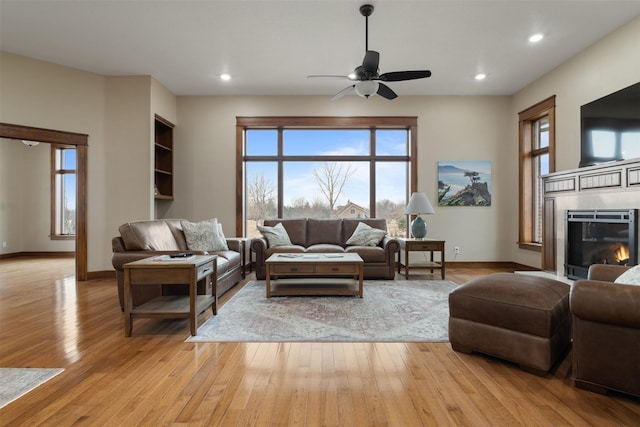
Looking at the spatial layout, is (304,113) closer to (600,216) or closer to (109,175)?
(109,175)

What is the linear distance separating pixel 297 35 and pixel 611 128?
3.79 m

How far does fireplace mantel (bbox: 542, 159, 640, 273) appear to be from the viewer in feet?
11.6

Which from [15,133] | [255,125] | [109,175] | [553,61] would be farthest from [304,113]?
[15,133]

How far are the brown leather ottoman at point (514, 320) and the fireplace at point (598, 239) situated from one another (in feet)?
5.89

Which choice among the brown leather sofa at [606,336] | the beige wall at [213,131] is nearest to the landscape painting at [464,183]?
the beige wall at [213,131]

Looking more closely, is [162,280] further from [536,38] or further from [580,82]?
[580,82]

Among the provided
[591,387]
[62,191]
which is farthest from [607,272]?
[62,191]

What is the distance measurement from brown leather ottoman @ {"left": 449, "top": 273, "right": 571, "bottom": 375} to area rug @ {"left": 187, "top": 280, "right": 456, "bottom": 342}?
1.34 feet

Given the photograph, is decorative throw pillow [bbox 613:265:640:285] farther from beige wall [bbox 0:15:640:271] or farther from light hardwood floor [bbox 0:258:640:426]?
beige wall [bbox 0:15:640:271]

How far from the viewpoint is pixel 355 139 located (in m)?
6.51

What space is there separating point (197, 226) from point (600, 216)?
4.89m

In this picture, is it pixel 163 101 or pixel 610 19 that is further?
pixel 163 101

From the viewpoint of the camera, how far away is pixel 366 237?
542 centimetres

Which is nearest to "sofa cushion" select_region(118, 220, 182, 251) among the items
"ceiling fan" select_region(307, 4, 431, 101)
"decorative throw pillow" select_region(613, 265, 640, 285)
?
"ceiling fan" select_region(307, 4, 431, 101)
